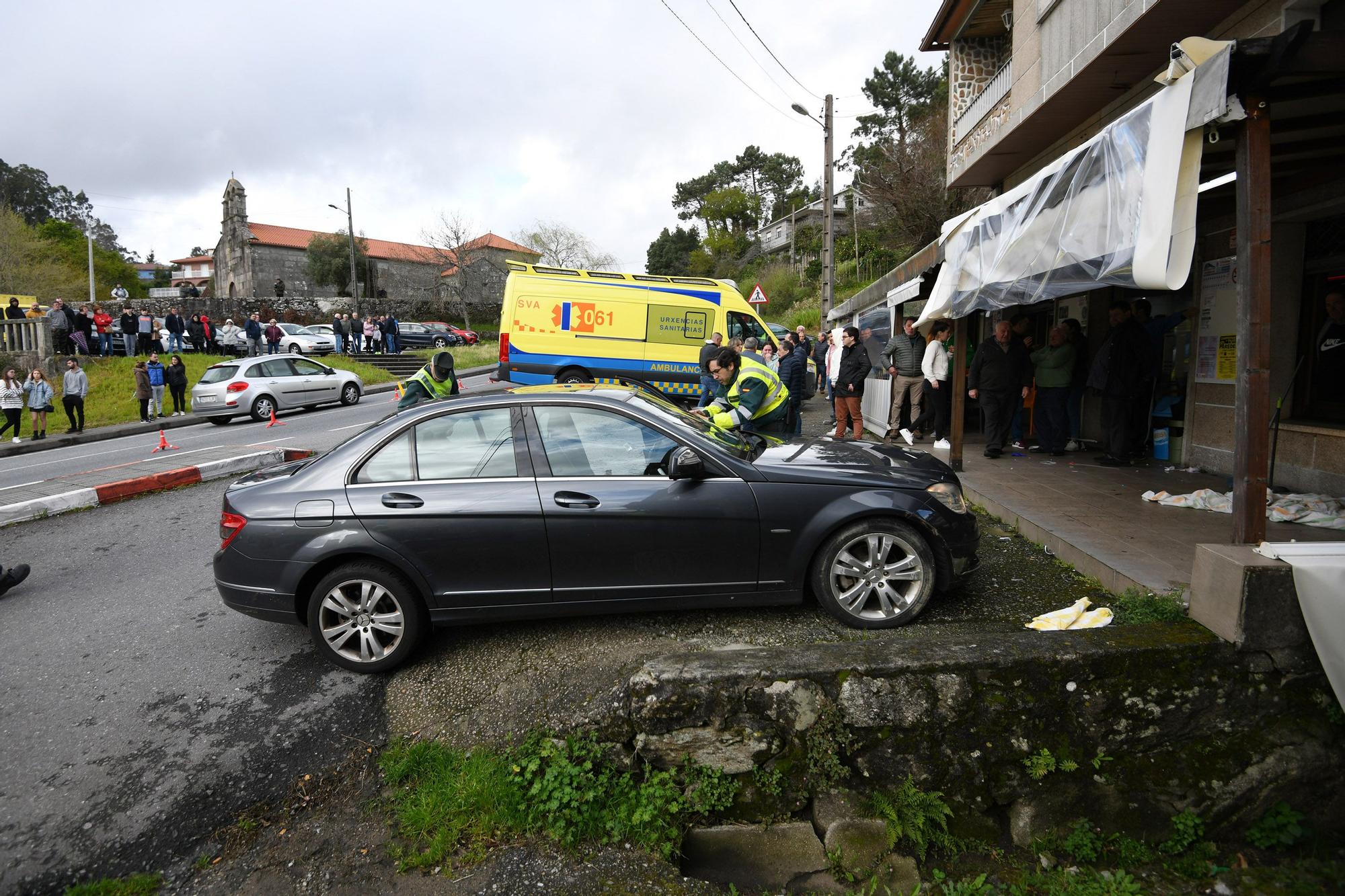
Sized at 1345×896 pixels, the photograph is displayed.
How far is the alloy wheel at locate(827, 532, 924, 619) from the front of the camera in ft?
13.6

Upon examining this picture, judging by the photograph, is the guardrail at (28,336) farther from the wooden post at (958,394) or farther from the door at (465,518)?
the wooden post at (958,394)

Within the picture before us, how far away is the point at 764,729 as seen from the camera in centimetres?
312

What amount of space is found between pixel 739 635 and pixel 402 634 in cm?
191

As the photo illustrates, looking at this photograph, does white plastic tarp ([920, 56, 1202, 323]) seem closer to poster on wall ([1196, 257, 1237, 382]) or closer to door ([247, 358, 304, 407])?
poster on wall ([1196, 257, 1237, 382])

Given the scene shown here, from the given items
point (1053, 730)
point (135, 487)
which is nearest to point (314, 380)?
point (135, 487)

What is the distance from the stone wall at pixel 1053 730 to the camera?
307 centimetres

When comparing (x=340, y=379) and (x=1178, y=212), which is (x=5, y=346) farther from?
(x=1178, y=212)

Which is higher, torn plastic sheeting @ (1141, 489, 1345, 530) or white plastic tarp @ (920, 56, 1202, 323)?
white plastic tarp @ (920, 56, 1202, 323)

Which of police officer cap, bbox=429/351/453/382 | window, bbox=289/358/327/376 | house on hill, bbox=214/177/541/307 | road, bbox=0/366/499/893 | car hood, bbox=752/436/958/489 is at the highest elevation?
house on hill, bbox=214/177/541/307

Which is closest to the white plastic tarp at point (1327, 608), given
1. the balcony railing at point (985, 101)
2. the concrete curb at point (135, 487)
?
the balcony railing at point (985, 101)

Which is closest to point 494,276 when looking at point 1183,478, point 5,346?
point 5,346

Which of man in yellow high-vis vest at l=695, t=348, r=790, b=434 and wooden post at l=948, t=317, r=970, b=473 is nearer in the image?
man in yellow high-vis vest at l=695, t=348, r=790, b=434

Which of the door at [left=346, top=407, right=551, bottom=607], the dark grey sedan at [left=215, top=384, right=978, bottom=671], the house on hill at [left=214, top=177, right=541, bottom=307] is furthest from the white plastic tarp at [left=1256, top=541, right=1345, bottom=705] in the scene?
the house on hill at [left=214, top=177, right=541, bottom=307]

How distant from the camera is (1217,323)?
736cm
